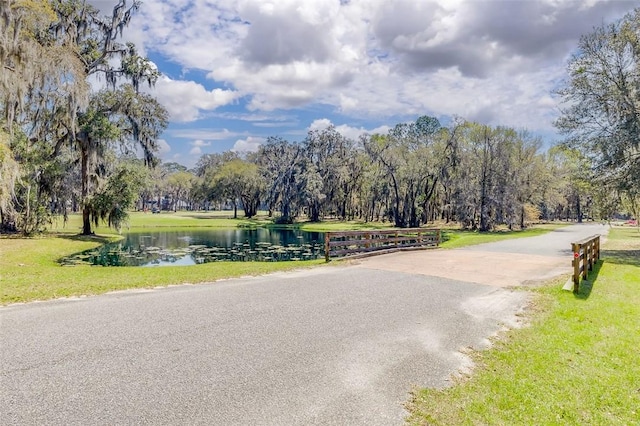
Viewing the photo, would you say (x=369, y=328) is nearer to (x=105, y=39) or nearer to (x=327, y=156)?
(x=105, y=39)

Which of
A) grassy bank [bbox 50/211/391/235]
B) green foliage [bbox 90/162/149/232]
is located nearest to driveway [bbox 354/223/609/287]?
green foliage [bbox 90/162/149/232]

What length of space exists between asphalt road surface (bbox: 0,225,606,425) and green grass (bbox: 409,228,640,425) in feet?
1.10

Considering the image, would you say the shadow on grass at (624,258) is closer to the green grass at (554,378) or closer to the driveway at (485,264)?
the driveway at (485,264)

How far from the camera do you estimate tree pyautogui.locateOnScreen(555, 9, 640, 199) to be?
16.7m

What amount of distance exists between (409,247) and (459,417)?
14.3 meters

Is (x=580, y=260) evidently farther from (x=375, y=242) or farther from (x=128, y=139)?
(x=128, y=139)

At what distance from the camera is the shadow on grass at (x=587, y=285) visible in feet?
28.1

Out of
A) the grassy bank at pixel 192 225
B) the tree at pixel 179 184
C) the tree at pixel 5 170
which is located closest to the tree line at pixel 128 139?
the tree at pixel 5 170

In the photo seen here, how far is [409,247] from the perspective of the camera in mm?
17703

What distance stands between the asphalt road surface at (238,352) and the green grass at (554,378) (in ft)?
1.10

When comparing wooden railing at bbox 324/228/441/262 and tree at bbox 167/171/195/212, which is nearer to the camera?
wooden railing at bbox 324/228/441/262

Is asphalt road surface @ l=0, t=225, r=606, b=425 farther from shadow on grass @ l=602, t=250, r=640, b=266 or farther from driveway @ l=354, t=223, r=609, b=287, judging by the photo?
shadow on grass @ l=602, t=250, r=640, b=266

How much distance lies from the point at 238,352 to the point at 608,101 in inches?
803

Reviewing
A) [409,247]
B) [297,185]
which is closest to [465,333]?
[409,247]
